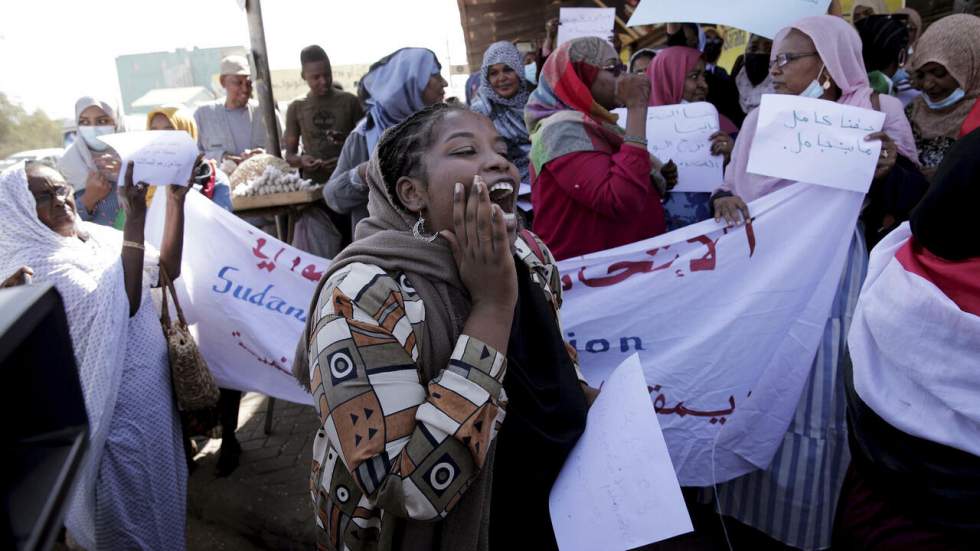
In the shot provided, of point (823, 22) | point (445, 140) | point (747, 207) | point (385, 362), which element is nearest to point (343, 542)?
point (385, 362)

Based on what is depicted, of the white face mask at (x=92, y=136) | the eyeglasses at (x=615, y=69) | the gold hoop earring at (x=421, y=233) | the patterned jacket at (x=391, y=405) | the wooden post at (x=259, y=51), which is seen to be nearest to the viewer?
the patterned jacket at (x=391, y=405)

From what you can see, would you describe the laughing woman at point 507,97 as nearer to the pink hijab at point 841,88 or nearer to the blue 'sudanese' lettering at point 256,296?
the pink hijab at point 841,88

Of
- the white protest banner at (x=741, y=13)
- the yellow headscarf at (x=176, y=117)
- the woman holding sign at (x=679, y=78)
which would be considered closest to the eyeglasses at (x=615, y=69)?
the white protest banner at (x=741, y=13)

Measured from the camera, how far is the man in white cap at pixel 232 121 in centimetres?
597

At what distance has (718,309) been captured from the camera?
268 cm

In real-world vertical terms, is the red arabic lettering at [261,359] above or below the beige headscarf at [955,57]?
below

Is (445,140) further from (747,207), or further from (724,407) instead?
(724,407)

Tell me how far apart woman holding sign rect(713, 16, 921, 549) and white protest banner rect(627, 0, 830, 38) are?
0.15 metres

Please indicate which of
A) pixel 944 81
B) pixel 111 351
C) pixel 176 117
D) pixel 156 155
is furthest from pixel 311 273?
pixel 944 81

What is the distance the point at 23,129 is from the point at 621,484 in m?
27.5

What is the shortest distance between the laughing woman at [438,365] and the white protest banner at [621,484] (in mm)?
74

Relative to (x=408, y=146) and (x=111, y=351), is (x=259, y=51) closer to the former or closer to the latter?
(x=111, y=351)

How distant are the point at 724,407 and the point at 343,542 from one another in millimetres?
1825

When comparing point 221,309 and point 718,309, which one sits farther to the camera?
point 221,309
